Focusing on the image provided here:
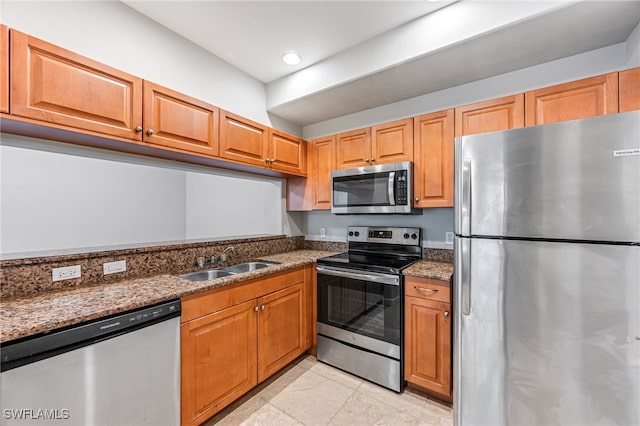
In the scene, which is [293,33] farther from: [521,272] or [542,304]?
[542,304]

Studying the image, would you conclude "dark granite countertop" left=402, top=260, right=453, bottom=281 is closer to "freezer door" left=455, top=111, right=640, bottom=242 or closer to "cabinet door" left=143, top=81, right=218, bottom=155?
"freezer door" left=455, top=111, right=640, bottom=242

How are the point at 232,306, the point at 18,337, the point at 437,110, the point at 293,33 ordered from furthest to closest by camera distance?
the point at 437,110
the point at 293,33
the point at 232,306
the point at 18,337

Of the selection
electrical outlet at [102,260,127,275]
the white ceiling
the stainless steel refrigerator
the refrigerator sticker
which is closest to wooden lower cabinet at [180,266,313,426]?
electrical outlet at [102,260,127,275]

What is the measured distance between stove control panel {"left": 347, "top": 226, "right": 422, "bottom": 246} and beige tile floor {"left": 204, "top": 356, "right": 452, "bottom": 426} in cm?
121

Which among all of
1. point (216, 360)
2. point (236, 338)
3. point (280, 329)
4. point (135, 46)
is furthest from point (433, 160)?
point (135, 46)

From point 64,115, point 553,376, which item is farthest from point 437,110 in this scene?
point 64,115

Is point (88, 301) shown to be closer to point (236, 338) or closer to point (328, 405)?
point (236, 338)

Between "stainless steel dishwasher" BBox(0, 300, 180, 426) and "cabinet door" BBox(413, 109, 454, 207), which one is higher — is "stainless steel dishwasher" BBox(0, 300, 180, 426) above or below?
below

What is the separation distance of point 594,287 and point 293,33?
2.29m

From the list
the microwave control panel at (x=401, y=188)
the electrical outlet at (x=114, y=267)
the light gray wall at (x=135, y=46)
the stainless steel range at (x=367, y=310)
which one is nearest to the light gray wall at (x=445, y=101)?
the stainless steel range at (x=367, y=310)

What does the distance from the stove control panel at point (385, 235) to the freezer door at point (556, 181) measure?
1.03 meters

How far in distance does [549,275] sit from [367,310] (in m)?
1.22

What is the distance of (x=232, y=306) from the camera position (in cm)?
173

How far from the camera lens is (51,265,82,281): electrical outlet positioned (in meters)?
1.46
